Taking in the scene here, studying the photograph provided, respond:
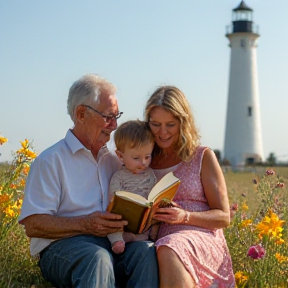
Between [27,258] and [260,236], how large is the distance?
4.79 ft

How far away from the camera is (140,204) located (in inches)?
139

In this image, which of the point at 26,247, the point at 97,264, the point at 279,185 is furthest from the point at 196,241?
the point at 26,247

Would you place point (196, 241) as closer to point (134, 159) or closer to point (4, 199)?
→ point (134, 159)

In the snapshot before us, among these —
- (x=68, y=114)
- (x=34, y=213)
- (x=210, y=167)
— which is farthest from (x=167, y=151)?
(x=34, y=213)

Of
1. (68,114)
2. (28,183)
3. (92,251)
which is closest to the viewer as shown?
(92,251)

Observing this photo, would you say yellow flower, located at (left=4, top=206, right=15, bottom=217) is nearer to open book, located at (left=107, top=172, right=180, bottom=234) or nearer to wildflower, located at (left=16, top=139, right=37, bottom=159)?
wildflower, located at (left=16, top=139, right=37, bottom=159)

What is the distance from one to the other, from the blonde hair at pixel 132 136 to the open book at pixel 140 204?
28cm

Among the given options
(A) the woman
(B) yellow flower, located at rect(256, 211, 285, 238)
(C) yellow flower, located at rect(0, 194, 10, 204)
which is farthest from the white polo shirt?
(B) yellow flower, located at rect(256, 211, 285, 238)

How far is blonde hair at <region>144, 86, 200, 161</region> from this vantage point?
4043 millimetres

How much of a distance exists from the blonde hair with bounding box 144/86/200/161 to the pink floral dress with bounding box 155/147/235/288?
0.20ft

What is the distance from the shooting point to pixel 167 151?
4.25 m

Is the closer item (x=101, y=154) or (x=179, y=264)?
(x=179, y=264)

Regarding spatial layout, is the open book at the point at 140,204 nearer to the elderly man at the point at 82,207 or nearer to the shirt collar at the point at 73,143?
the elderly man at the point at 82,207

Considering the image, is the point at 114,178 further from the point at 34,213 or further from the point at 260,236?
the point at 260,236
